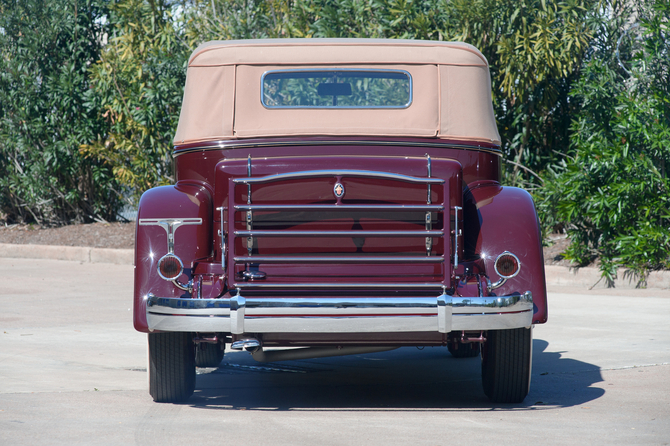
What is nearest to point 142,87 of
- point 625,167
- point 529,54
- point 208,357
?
point 529,54

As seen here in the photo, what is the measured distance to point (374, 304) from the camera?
4.02 meters

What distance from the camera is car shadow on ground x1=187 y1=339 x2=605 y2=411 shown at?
4750mm

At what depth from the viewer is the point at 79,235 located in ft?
51.0

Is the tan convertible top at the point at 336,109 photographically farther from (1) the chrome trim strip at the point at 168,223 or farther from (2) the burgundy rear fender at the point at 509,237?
(1) the chrome trim strip at the point at 168,223

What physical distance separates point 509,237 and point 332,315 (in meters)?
1.10

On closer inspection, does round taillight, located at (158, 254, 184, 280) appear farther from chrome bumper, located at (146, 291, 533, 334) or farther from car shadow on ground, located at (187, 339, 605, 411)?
car shadow on ground, located at (187, 339, 605, 411)

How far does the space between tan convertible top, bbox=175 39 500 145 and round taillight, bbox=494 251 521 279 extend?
93cm

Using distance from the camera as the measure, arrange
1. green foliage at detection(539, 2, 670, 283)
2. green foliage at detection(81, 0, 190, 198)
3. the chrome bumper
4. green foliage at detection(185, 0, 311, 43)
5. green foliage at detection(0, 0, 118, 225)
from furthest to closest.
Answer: green foliage at detection(0, 0, 118, 225), green foliage at detection(81, 0, 190, 198), green foliage at detection(185, 0, 311, 43), green foliage at detection(539, 2, 670, 283), the chrome bumper

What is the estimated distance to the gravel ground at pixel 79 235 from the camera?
14875 millimetres

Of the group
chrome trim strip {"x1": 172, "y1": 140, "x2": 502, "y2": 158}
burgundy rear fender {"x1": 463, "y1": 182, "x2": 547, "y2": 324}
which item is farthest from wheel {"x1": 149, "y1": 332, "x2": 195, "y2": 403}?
burgundy rear fender {"x1": 463, "y1": 182, "x2": 547, "y2": 324}

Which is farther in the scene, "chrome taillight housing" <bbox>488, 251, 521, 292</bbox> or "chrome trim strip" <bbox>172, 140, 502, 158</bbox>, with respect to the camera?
"chrome trim strip" <bbox>172, 140, 502, 158</bbox>

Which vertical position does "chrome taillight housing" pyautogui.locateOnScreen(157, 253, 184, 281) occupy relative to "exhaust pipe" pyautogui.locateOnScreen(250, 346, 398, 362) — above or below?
above

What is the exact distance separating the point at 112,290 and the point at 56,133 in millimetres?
6972

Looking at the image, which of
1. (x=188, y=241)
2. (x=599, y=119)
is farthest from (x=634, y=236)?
(x=188, y=241)
